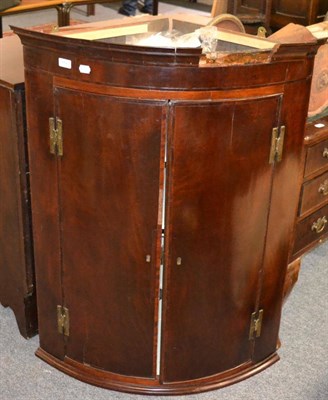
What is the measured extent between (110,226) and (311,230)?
1123mm

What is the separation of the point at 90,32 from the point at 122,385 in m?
1.13

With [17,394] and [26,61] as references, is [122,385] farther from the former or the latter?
[26,61]

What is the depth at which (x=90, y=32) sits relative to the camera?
76.0 inches

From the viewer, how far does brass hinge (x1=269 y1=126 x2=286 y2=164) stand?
184 centimetres

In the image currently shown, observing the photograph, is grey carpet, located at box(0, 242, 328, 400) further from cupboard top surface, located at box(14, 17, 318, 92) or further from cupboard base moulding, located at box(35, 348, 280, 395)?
cupboard top surface, located at box(14, 17, 318, 92)

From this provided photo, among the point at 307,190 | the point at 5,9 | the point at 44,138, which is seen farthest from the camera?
the point at 5,9

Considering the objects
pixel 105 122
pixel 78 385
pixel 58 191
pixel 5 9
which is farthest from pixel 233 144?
pixel 5 9

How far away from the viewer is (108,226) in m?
1.87

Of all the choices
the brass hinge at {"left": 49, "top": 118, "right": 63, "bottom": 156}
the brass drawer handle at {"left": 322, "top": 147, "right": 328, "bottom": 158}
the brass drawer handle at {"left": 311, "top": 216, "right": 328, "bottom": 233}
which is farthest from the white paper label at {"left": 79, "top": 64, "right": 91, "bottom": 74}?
the brass drawer handle at {"left": 311, "top": 216, "right": 328, "bottom": 233}

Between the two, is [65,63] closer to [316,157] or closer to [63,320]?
[63,320]

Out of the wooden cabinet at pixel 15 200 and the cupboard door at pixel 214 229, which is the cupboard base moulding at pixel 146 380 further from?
the wooden cabinet at pixel 15 200

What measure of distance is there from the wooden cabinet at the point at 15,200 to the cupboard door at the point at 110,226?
0.85 ft

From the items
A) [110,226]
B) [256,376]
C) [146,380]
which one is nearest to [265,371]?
[256,376]

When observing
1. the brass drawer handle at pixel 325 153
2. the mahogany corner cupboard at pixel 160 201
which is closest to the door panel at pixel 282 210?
the mahogany corner cupboard at pixel 160 201
